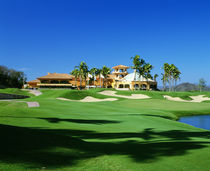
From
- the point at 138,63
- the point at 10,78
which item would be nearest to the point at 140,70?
the point at 138,63

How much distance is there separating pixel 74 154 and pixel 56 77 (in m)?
81.2

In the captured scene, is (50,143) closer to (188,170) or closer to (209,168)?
(188,170)

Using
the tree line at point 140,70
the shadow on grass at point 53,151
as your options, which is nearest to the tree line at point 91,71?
the tree line at point 140,70

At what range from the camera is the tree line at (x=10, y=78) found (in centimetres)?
8419

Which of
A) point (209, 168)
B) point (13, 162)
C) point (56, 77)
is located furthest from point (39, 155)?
point (56, 77)

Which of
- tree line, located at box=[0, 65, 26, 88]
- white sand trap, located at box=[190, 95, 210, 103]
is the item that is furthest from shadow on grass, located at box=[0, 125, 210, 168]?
tree line, located at box=[0, 65, 26, 88]

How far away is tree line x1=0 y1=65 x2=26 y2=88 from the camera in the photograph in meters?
84.2

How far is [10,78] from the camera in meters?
87.2

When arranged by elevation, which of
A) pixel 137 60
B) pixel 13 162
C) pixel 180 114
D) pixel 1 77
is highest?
pixel 137 60

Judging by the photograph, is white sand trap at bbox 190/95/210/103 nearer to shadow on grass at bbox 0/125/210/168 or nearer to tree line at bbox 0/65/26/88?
shadow on grass at bbox 0/125/210/168

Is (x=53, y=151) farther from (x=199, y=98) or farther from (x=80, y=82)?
(x=80, y=82)

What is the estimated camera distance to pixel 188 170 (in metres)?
4.78

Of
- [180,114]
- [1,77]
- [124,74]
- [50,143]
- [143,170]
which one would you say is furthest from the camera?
[124,74]

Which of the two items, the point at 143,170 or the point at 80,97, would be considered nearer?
the point at 143,170
